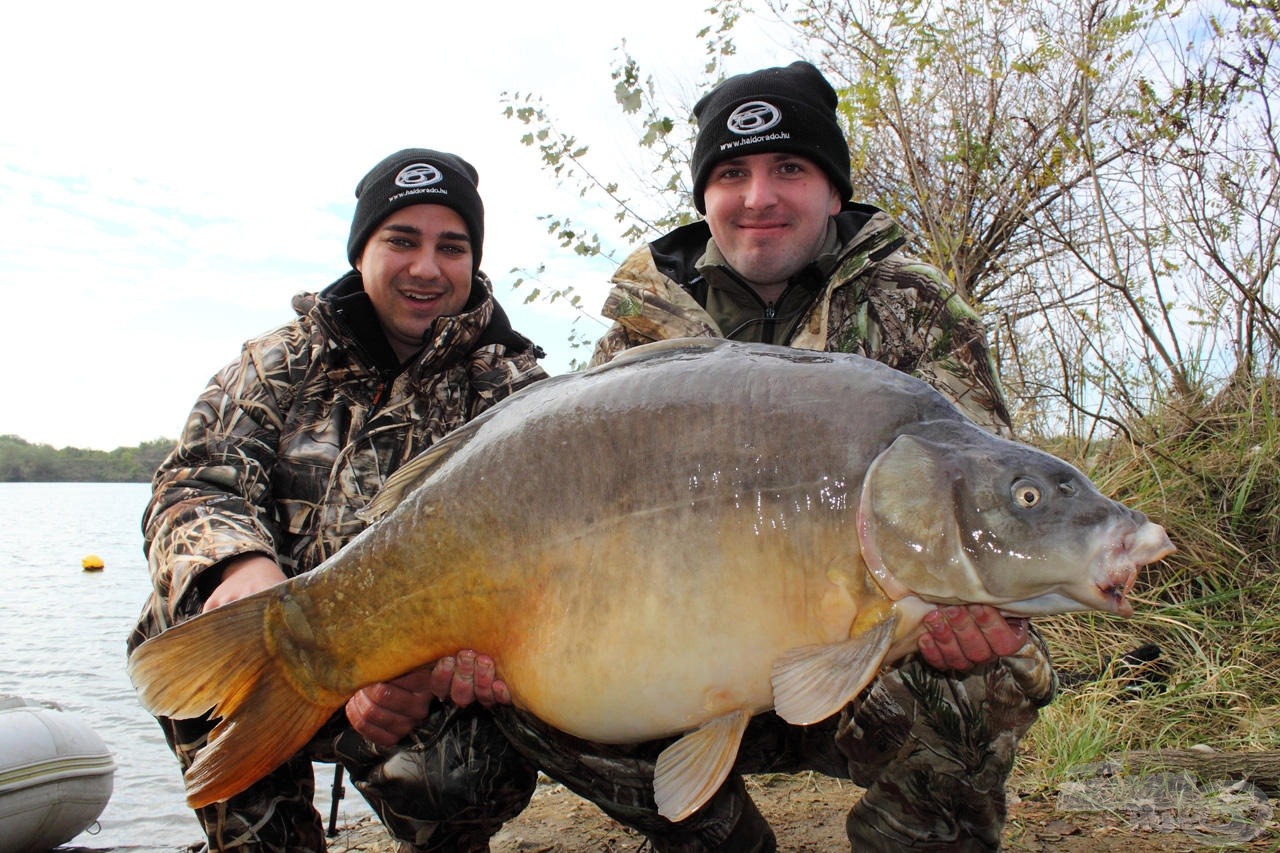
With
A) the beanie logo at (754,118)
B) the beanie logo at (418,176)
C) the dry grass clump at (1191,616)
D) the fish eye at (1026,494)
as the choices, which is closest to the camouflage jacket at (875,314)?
the beanie logo at (754,118)

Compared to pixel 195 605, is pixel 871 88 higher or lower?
higher

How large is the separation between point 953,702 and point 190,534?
2092 millimetres

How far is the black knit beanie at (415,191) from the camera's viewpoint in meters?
3.29

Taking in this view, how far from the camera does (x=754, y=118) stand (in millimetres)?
3186

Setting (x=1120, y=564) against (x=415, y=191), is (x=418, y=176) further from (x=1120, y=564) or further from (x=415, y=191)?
(x=1120, y=564)

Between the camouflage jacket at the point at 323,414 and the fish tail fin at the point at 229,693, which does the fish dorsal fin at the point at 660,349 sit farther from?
the camouflage jacket at the point at 323,414

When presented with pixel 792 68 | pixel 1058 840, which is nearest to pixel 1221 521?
pixel 1058 840

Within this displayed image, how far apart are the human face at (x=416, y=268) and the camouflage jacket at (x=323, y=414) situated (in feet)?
0.29

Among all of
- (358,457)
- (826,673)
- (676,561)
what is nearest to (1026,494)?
(826,673)

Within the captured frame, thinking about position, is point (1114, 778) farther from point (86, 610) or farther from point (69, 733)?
point (86, 610)

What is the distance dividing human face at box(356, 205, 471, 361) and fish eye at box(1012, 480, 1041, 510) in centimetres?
212

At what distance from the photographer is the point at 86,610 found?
13805 mm

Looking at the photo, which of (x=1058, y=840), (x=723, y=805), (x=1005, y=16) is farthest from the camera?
(x=1005, y=16)

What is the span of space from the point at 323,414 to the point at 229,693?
1.39m
